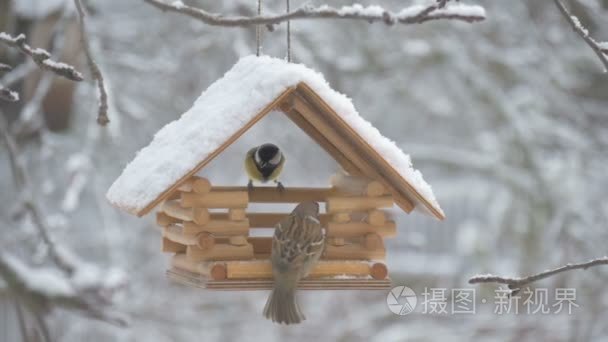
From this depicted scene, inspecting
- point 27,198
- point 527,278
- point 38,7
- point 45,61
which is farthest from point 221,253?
point 38,7

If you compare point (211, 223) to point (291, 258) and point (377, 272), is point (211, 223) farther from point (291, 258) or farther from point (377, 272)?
point (377, 272)

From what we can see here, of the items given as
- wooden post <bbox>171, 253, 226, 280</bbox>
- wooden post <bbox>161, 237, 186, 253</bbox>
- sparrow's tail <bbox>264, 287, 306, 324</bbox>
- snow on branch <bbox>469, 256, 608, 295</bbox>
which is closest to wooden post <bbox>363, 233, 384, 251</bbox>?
sparrow's tail <bbox>264, 287, 306, 324</bbox>

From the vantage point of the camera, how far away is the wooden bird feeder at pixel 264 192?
313cm

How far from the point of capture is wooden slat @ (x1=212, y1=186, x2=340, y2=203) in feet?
11.9

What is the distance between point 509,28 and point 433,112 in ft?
6.89

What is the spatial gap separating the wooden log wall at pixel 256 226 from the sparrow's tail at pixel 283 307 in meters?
0.10

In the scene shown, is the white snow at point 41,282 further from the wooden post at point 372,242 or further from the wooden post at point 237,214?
the wooden post at point 372,242

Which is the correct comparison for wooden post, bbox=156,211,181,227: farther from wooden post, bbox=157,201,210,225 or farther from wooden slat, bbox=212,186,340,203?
wooden slat, bbox=212,186,340,203

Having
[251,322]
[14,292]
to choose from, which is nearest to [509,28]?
[251,322]

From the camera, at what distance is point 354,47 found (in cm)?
874

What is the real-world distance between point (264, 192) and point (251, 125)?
599 millimetres

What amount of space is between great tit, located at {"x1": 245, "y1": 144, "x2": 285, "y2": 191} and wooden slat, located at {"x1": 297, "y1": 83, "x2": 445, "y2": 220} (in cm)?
44

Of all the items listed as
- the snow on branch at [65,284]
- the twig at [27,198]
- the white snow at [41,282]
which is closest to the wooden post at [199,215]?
the twig at [27,198]

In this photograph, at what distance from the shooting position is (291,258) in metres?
3.23
